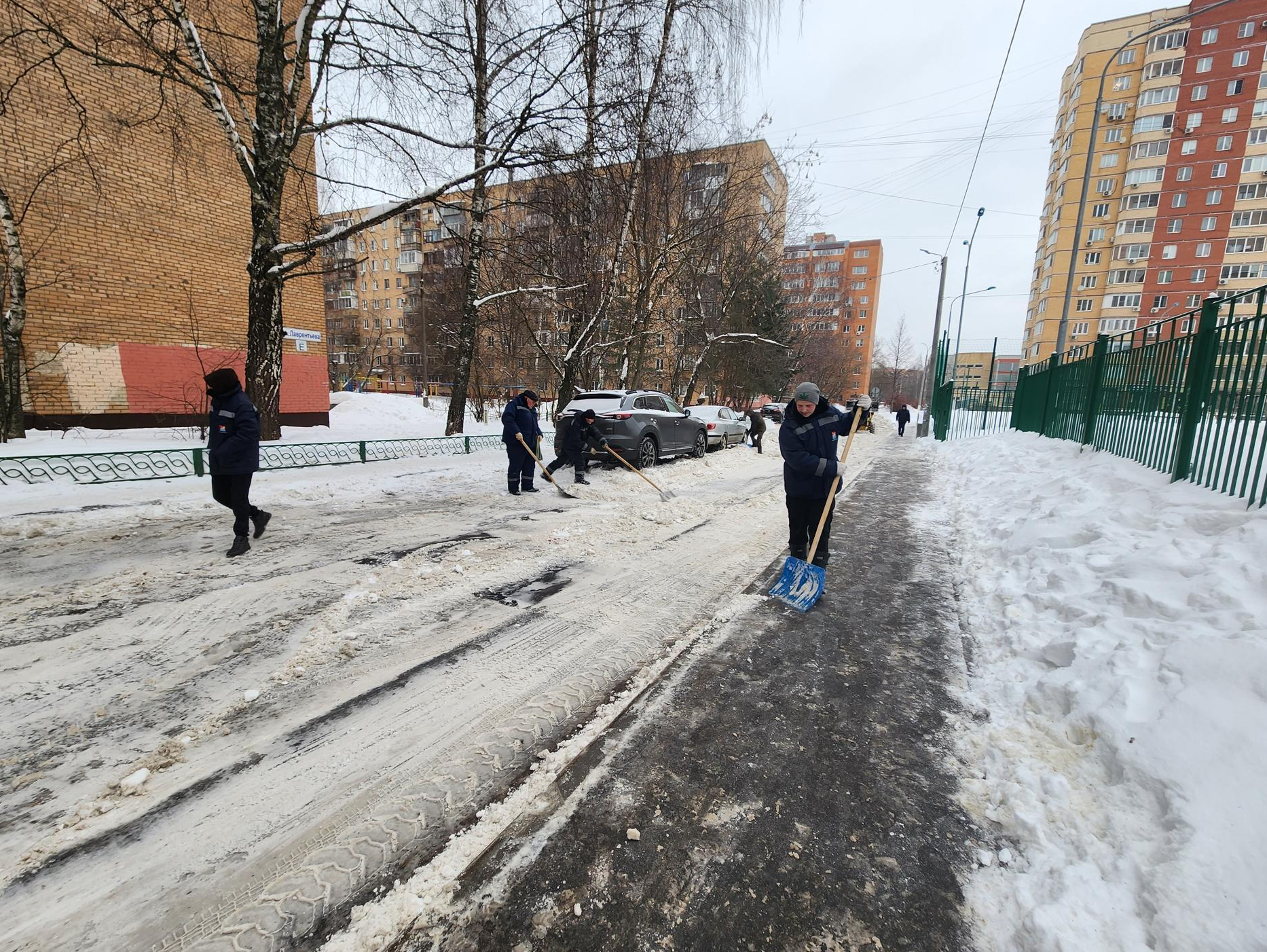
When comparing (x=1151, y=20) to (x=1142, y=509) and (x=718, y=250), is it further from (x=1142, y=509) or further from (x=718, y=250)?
(x=1142, y=509)

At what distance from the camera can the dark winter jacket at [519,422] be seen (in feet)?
26.8

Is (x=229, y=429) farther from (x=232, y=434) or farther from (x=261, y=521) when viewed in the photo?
(x=261, y=521)

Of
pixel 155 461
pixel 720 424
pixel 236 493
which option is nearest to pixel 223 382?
pixel 236 493

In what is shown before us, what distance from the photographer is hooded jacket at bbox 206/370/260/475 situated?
4961mm

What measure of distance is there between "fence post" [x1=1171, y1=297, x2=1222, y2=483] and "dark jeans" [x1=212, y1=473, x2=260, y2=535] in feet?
29.4

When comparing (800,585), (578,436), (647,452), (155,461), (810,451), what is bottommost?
(800,585)

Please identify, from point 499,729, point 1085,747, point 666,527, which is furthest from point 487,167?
point 1085,747

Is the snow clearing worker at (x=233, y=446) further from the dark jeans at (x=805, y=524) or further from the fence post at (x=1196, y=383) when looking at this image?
the fence post at (x=1196, y=383)

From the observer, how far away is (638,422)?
36.4 feet

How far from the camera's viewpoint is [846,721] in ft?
9.08

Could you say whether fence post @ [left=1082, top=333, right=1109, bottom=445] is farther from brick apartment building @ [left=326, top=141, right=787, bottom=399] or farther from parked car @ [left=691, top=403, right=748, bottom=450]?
brick apartment building @ [left=326, top=141, right=787, bottom=399]

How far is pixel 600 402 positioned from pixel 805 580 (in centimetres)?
752

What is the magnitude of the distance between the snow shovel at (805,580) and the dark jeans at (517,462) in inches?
197

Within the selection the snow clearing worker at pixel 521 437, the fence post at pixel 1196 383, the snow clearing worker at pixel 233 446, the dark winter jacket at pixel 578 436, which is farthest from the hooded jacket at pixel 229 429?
the fence post at pixel 1196 383
